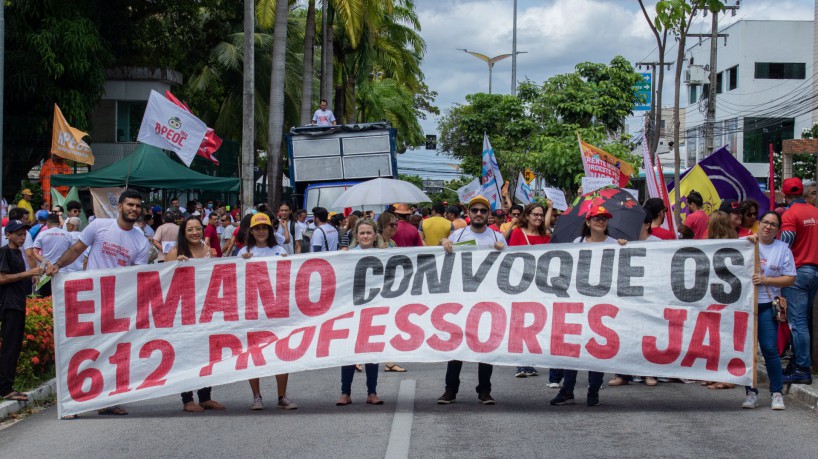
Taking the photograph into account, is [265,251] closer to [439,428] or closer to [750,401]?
[439,428]

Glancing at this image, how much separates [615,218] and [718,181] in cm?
597

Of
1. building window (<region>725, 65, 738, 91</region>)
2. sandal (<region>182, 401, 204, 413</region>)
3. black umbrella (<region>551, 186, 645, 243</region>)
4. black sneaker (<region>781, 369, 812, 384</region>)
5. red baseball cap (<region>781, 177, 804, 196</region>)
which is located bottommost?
sandal (<region>182, 401, 204, 413</region>)


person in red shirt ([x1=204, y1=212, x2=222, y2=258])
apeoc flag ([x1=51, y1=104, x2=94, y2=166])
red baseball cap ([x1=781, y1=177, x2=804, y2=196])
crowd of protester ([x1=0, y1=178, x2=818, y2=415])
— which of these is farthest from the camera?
apeoc flag ([x1=51, y1=104, x2=94, y2=166])

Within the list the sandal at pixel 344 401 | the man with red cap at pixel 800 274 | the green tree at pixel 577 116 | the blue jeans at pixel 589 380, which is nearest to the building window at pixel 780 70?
the green tree at pixel 577 116

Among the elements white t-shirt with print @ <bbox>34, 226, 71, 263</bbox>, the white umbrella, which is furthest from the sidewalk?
white t-shirt with print @ <bbox>34, 226, 71, 263</bbox>

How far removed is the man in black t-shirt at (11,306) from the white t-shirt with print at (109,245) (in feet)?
1.56

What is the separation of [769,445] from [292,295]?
401cm

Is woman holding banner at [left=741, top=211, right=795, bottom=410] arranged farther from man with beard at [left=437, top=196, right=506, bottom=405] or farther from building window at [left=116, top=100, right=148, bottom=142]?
building window at [left=116, top=100, right=148, bottom=142]

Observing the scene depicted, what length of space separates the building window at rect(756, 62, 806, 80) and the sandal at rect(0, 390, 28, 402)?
1817 inches

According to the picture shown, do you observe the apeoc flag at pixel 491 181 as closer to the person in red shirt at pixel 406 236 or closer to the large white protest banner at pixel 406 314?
the person in red shirt at pixel 406 236

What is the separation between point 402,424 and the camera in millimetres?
7969

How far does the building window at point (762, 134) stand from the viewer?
4894 cm

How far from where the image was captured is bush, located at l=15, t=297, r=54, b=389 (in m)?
9.81

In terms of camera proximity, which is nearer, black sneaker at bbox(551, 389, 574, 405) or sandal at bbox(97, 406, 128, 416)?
sandal at bbox(97, 406, 128, 416)
